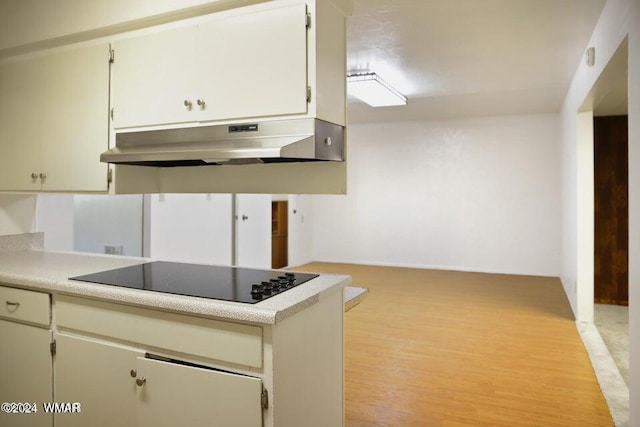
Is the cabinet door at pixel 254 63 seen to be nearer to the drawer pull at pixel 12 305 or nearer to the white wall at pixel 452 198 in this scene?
the drawer pull at pixel 12 305

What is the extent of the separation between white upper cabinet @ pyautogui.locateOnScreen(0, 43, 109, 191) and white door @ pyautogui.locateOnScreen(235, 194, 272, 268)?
3.05 m

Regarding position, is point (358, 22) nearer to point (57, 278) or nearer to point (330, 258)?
point (57, 278)

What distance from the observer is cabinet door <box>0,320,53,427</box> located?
2.01 m

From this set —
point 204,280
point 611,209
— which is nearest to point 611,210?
point 611,209

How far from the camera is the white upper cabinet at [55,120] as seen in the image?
2.32 metres

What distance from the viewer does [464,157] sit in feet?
24.2

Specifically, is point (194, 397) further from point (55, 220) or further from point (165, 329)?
point (55, 220)

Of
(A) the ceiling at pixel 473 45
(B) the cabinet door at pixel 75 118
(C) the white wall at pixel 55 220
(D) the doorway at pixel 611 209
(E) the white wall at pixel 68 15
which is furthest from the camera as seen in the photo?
(D) the doorway at pixel 611 209

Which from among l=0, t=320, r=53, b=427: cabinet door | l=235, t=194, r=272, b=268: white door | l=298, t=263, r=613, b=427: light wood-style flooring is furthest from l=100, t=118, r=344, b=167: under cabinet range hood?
l=235, t=194, r=272, b=268: white door

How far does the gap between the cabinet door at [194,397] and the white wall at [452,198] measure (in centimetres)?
647

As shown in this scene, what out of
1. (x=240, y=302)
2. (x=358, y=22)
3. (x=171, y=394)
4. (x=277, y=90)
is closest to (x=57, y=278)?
(x=171, y=394)

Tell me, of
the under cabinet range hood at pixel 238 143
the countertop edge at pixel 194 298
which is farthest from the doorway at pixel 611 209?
the countertop edge at pixel 194 298

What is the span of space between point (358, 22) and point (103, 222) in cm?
325

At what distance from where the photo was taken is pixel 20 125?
255 cm
